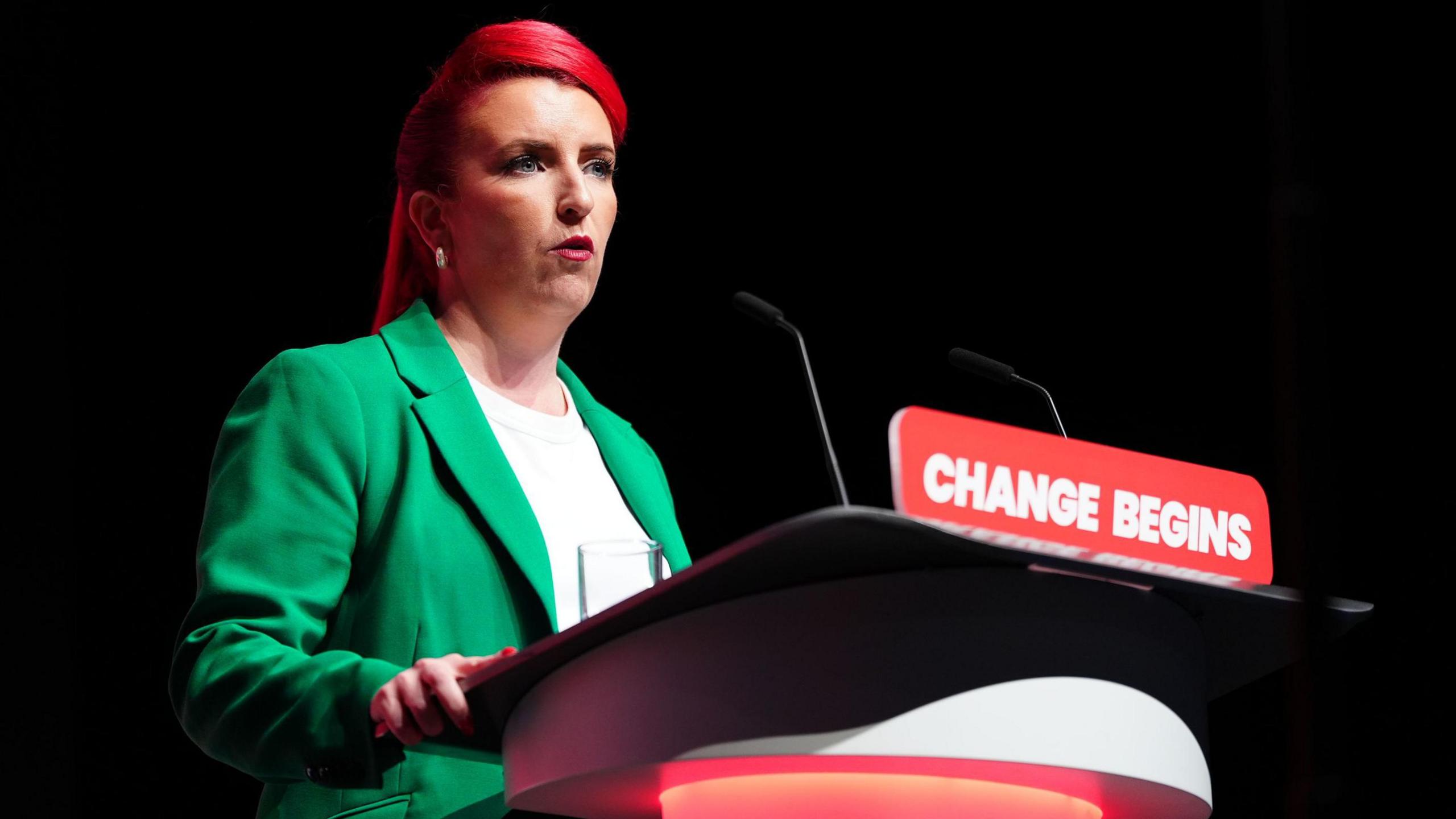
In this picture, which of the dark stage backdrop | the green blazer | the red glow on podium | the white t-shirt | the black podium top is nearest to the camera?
the black podium top

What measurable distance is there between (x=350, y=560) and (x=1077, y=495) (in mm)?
943

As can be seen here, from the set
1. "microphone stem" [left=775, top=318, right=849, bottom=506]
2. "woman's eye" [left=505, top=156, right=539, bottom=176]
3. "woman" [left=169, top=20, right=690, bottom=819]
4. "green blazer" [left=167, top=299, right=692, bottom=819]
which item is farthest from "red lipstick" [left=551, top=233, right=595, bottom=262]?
"microphone stem" [left=775, top=318, right=849, bottom=506]

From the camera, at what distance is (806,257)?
346cm

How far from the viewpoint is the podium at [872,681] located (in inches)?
41.9

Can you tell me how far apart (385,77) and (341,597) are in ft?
5.76

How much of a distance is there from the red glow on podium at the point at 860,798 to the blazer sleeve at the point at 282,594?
1.03 feet

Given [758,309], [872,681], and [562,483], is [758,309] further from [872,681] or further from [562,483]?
[872,681]

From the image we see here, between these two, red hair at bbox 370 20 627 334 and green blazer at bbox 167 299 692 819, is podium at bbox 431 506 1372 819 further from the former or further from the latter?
red hair at bbox 370 20 627 334

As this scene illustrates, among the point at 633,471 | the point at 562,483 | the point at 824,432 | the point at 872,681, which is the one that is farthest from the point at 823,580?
the point at 633,471

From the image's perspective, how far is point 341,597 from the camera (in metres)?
1.74

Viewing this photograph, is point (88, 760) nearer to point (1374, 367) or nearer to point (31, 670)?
point (31, 670)

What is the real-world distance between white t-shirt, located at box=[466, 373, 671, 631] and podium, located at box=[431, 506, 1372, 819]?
62 cm

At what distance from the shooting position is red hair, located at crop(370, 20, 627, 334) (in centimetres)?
218

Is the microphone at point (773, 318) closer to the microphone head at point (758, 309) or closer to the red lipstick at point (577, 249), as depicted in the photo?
the microphone head at point (758, 309)
